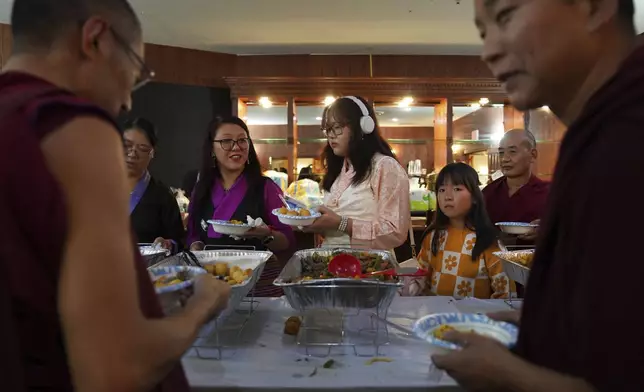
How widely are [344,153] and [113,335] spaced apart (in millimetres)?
1454

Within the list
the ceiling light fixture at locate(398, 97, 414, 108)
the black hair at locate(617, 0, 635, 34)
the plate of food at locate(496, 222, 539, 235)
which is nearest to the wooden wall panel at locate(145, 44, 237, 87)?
the ceiling light fixture at locate(398, 97, 414, 108)

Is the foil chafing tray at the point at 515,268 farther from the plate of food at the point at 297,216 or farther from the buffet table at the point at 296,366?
the plate of food at the point at 297,216

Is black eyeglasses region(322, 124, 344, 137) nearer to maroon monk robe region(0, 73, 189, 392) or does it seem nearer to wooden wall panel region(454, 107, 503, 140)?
maroon monk robe region(0, 73, 189, 392)

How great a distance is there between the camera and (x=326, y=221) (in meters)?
1.73

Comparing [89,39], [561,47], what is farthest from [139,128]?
[561,47]

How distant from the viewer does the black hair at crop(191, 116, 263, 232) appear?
6.32ft

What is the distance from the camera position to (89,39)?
1.91ft

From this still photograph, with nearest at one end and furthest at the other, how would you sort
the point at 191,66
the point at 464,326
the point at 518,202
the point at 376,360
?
the point at 464,326, the point at 376,360, the point at 518,202, the point at 191,66

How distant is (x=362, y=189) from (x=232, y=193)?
53 cm

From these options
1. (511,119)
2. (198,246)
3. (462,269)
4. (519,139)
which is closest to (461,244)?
(462,269)

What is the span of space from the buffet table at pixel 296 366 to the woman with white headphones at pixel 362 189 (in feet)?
1.91

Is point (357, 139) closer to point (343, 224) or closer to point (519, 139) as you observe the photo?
point (343, 224)

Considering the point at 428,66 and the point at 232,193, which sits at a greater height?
the point at 428,66

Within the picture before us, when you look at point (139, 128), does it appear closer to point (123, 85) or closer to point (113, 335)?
point (123, 85)
